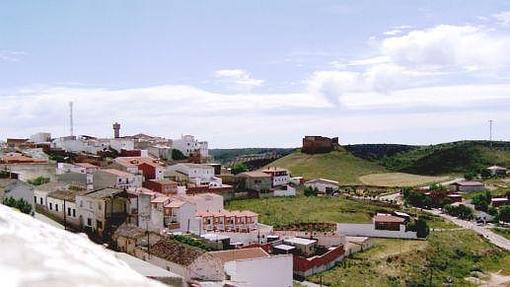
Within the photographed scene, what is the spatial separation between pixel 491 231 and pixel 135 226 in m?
31.0

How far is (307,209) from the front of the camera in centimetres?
4797

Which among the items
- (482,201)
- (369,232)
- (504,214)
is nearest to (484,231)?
(504,214)

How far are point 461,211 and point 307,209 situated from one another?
15624 mm

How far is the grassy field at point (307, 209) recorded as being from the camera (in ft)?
145

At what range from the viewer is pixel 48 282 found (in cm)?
177

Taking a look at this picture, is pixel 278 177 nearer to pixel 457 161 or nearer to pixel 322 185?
pixel 322 185

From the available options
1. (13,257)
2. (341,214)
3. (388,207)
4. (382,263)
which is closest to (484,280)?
(382,263)

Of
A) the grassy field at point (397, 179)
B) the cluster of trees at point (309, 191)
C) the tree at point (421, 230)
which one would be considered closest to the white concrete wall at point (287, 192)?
the cluster of trees at point (309, 191)

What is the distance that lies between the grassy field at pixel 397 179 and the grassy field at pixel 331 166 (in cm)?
137

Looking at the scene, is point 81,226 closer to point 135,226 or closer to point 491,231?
point 135,226

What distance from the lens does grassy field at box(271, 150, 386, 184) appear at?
78.7m

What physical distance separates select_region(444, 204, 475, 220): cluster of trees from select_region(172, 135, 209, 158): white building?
22386 mm

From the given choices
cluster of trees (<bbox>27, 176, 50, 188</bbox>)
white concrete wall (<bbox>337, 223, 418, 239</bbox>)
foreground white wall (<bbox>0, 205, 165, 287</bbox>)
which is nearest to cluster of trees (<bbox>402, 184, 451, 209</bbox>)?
white concrete wall (<bbox>337, 223, 418, 239</bbox>)

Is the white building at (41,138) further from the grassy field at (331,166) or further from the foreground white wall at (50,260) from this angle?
the foreground white wall at (50,260)
